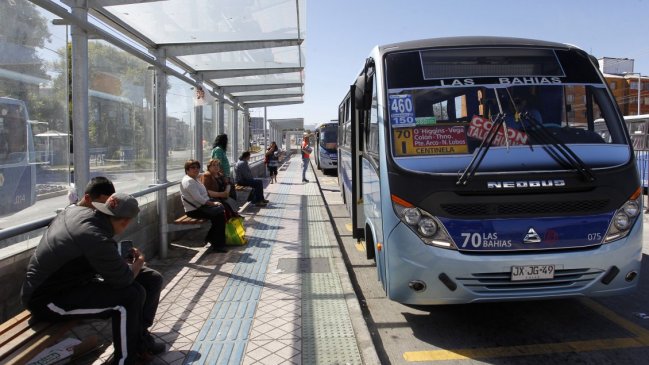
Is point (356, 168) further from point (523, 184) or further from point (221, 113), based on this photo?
point (221, 113)

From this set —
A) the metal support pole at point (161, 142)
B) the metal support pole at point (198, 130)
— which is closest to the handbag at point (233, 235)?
the metal support pole at point (161, 142)

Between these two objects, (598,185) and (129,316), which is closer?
(129,316)

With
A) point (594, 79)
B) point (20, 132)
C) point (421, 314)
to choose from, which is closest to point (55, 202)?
point (20, 132)

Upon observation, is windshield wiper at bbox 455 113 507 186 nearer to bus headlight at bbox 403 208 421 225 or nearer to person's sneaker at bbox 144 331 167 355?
bus headlight at bbox 403 208 421 225

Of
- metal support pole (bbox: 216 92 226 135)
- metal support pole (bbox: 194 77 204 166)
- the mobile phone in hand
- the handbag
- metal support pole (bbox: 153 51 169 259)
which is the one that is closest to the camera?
the mobile phone in hand

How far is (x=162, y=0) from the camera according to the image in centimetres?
538

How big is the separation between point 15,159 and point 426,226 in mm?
3253

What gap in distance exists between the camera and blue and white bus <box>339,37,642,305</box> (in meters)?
3.68

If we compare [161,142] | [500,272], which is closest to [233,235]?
[161,142]

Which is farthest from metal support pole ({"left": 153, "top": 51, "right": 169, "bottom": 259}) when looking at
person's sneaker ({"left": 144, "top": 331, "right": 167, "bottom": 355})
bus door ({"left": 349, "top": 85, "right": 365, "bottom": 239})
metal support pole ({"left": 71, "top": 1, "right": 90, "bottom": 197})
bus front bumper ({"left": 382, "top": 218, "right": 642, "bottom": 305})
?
bus front bumper ({"left": 382, "top": 218, "right": 642, "bottom": 305})

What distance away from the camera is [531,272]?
12.0ft

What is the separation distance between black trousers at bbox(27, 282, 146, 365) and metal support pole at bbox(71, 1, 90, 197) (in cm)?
161

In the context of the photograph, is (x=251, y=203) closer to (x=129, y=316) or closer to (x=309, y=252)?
(x=309, y=252)

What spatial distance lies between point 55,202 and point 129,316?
1646mm
